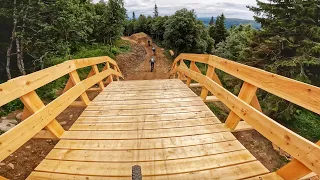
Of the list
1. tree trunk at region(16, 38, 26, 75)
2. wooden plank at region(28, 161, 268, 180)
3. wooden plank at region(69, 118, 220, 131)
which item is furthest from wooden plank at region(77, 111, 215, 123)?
tree trunk at region(16, 38, 26, 75)

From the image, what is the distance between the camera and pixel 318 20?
13.2m

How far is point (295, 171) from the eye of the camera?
81.2 inches

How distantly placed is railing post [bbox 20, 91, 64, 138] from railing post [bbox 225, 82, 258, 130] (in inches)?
104

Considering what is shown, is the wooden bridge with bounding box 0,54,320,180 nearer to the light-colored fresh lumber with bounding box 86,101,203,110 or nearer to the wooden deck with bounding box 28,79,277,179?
the wooden deck with bounding box 28,79,277,179

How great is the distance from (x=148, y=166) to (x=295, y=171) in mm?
1506

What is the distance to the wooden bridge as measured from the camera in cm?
217

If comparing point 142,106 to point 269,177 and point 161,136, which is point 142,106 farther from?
point 269,177

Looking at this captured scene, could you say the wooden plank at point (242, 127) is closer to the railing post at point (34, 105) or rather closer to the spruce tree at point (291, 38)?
the railing post at point (34, 105)

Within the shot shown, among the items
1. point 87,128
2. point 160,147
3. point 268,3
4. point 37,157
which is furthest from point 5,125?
point 268,3

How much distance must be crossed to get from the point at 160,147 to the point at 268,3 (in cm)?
1525

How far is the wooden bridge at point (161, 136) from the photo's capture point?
2.17 meters

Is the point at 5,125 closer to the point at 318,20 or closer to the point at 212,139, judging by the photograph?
the point at 212,139

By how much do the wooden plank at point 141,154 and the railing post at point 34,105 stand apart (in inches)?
14.4

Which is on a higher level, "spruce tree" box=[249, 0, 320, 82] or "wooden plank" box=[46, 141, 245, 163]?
"spruce tree" box=[249, 0, 320, 82]
